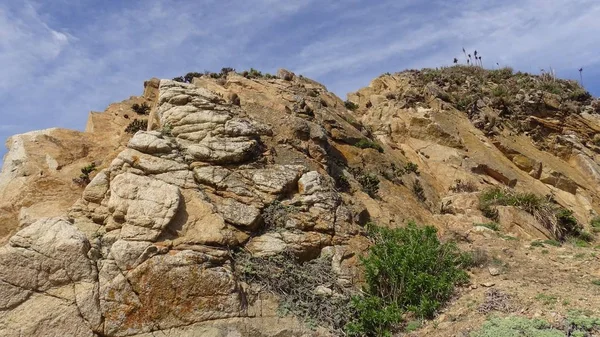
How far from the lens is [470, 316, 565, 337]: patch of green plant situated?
769 centimetres

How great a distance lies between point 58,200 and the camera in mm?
10641

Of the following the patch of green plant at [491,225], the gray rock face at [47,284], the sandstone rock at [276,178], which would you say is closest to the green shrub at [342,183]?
the sandstone rock at [276,178]

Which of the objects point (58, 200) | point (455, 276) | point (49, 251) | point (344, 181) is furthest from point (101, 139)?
point (455, 276)

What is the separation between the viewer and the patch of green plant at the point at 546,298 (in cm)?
878

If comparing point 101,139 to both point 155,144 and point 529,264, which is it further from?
point 529,264

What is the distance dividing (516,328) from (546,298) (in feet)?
4.61

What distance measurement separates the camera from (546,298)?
8.95 meters

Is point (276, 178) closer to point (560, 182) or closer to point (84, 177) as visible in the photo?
point (84, 177)

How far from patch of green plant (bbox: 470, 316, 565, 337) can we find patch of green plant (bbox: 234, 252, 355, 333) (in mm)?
2540

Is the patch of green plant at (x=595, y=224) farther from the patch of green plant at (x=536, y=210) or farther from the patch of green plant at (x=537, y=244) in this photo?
the patch of green plant at (x=537, y=244)

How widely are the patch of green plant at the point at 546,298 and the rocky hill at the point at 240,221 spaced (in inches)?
2.2

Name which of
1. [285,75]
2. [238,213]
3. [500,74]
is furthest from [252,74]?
[500,74]

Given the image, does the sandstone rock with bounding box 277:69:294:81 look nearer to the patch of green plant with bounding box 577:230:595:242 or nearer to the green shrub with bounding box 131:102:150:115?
the green shrub with bounding box 131:102:150:115

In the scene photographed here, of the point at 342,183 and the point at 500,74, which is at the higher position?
the point at 500,74
